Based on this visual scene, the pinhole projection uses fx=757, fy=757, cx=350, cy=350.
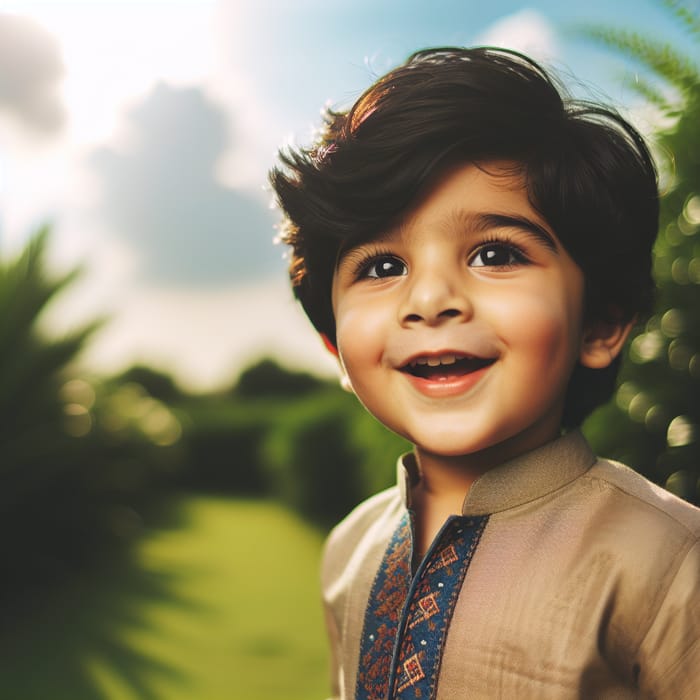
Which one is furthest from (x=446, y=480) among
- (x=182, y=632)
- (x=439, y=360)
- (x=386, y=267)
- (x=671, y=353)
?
(x=182, y=632)

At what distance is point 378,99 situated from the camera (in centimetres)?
123

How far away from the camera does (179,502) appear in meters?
8.04

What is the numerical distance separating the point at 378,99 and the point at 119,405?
15.6ft

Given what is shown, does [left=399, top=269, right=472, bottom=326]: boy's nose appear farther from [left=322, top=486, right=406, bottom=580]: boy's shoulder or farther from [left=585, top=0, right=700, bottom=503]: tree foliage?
[left=585, top=0, right=700, bottom=503]: tree foliage

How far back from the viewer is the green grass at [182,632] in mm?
3377

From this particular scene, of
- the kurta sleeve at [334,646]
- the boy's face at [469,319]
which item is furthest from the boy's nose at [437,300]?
the kurta sleeve at [334,646]

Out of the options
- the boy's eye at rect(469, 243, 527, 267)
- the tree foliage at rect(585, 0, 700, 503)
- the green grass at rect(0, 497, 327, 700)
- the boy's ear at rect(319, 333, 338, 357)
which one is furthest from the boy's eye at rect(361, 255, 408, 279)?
the green grass at rect(0, 497, 327, 700)

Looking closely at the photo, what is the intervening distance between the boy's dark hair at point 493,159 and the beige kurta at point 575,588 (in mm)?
279

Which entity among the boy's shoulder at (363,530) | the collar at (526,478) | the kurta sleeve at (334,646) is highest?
the collar at (526,478)

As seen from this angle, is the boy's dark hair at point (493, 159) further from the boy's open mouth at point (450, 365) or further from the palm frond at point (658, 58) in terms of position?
the palm frond at point (658, 58)

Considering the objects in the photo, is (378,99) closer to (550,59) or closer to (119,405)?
(550,59)

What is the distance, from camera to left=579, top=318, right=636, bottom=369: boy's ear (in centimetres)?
124

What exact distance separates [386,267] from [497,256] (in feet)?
0.58

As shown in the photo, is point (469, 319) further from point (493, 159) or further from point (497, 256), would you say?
point (493, 159)
